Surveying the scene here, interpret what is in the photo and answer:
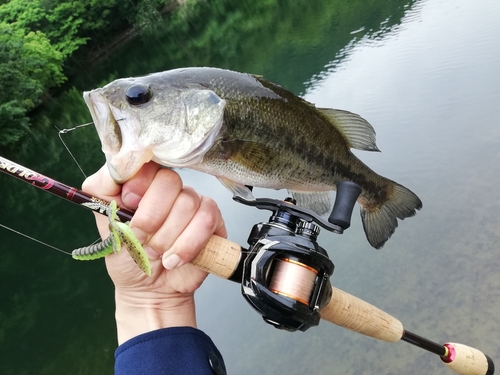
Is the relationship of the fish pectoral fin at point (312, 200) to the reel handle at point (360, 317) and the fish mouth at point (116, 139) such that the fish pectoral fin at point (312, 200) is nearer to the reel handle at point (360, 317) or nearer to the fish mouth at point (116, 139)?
the reel handle at point (360, 317)

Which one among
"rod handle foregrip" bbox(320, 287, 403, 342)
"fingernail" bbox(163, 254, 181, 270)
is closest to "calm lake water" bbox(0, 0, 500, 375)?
"rod handle foregrip" bbox(320, 287, 403, 342)

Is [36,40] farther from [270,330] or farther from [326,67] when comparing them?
[270,330]

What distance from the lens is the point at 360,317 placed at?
2.36 m

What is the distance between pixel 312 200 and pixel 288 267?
523 millimetres

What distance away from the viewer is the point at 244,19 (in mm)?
30984

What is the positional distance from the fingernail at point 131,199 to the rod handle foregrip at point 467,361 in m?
2.38

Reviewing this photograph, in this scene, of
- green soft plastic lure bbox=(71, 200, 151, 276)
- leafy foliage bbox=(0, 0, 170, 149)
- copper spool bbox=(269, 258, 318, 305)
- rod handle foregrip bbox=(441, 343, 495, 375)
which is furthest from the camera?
leafy foliage bbox=(0, 0, 170, 149)

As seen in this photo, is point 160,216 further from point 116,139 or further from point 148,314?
point 148,314

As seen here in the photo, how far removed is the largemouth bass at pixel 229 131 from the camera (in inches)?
63.1

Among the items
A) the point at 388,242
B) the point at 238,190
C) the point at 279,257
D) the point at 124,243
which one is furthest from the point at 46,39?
the point at 279,257

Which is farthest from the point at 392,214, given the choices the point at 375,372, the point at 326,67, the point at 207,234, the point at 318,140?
the point at 326,67

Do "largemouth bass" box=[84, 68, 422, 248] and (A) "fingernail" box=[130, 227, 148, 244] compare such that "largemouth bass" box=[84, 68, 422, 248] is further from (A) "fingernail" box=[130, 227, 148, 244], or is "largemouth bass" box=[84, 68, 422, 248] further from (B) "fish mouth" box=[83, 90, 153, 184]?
(A) "fingernail" box=[130, 227, 148, 244]

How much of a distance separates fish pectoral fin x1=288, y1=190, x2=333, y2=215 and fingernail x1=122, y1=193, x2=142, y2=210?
30.6 inches

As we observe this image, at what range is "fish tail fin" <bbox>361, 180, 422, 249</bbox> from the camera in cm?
223
